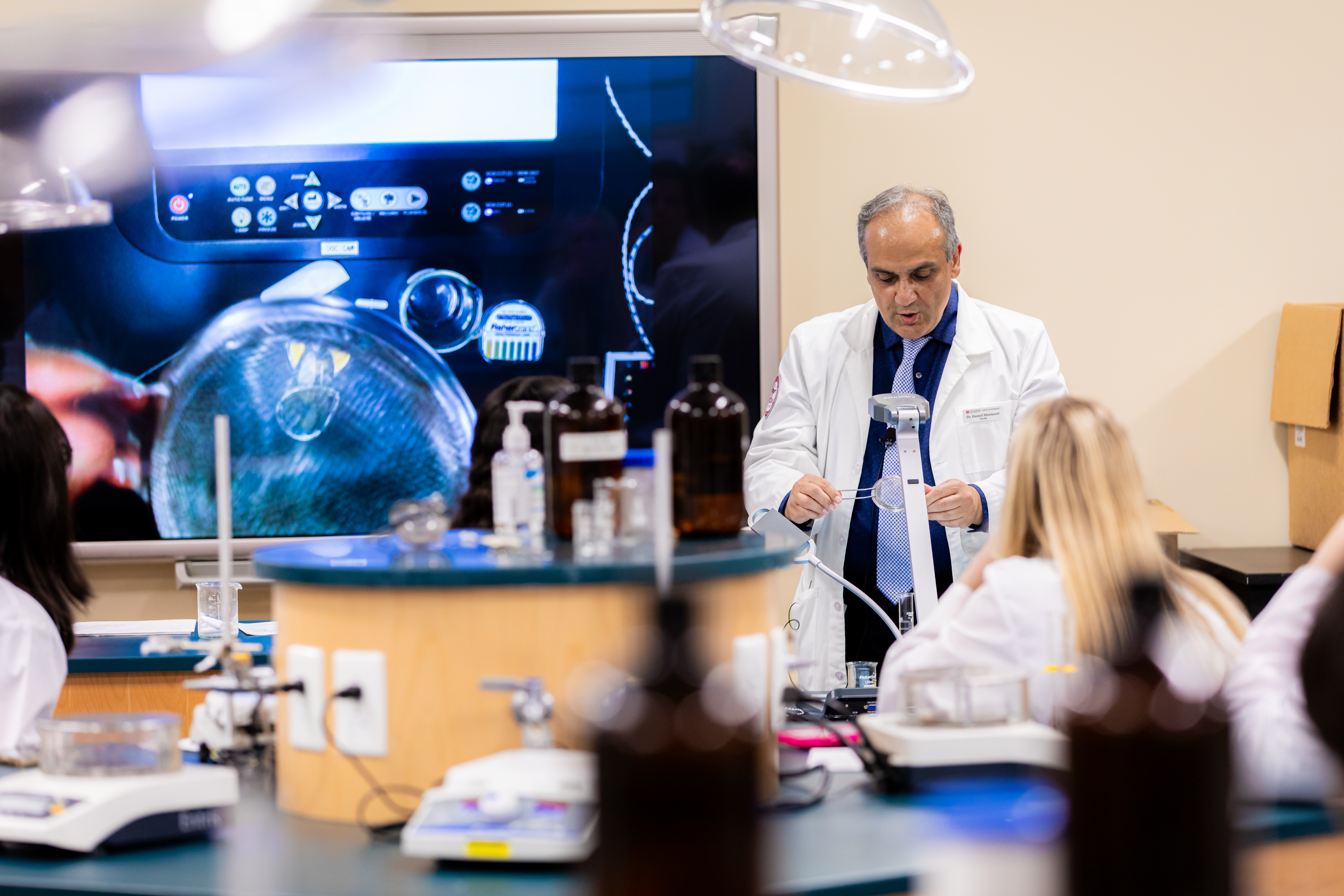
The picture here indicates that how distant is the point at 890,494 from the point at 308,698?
1.39 meters

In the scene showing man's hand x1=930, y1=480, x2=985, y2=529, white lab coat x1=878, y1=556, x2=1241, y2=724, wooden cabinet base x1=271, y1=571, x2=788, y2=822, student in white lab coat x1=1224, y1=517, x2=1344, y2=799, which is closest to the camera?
student in white lab coat x1=1224, y1=517, x2=1344, y2=799

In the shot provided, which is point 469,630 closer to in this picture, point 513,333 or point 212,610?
point 212,610

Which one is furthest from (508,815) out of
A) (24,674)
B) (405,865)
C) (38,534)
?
(38,534)

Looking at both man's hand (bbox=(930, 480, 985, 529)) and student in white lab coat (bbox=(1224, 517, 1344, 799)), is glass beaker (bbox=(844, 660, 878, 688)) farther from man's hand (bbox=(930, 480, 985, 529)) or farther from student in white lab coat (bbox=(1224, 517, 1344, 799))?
student in white lab coat (bbox=(1224, 517, 1344, 799))

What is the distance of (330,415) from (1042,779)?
2.40 metres

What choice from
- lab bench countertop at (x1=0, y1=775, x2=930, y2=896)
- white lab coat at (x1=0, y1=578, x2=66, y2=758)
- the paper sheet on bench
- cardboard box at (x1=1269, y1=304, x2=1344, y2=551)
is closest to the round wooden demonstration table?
lab bench countertop at (x1=0, y1=775, x2=930, y2=896)

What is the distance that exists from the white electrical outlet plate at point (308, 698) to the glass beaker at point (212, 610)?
1.17 meters

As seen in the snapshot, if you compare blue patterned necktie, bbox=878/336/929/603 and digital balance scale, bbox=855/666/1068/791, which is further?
blue patterned necktie, bbox=878/336/929/603

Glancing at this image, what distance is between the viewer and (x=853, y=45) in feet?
6.04

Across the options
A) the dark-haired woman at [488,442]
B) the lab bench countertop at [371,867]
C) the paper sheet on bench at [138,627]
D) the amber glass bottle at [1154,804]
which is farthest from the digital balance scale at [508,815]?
the paper sheet on bench at [138,627]

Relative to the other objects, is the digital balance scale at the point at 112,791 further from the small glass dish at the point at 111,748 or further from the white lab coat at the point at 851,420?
the white lab coat at the point at 851,420

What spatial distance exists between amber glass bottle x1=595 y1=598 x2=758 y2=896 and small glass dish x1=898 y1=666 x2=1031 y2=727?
83 cm

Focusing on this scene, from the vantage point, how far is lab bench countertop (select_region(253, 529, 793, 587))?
1.42 metres

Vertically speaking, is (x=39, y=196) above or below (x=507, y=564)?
above
